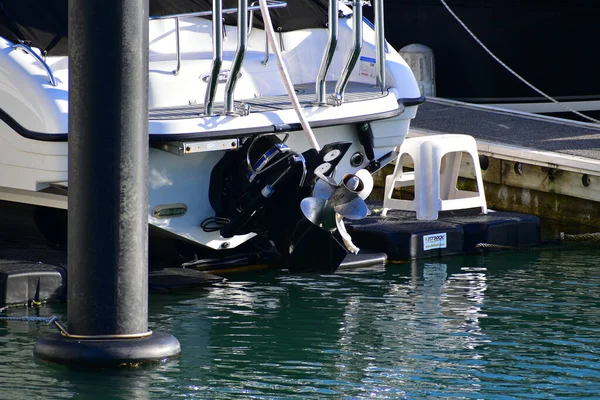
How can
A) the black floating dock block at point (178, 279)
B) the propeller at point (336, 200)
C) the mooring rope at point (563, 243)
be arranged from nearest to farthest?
1. the propeller at point (336, 200)
2. the black floating dock block at point (178, 279)
3. the mooring rope at point (563, 243)

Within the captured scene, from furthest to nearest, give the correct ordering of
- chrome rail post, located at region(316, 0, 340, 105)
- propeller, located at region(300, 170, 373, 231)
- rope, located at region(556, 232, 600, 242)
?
rope, located at region(556, 232, 600, 242) < chrome rail post, located at region(316, 0, 340, 105) < propeller, located at region(300, 170, 373, 231)

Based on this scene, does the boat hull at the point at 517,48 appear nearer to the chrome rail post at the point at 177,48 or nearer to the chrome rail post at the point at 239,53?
the chrome rail post at the point at 177,48

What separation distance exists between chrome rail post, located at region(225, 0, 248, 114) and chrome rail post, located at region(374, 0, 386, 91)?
101cm

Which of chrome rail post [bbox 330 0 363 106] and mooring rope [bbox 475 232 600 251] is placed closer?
chrome rail post [bbox 330 0 363 106]

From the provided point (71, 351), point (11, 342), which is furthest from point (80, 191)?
point (11, 342)

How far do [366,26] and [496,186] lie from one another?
6.11 feet

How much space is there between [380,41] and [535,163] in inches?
79.4

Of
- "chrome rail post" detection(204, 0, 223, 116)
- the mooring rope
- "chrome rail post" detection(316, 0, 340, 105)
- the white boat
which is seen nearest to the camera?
"chrome rail post" detection(204, 0, 223, 116)

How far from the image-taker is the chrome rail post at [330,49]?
20.4ft

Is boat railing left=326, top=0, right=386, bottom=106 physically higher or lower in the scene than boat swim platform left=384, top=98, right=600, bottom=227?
higher

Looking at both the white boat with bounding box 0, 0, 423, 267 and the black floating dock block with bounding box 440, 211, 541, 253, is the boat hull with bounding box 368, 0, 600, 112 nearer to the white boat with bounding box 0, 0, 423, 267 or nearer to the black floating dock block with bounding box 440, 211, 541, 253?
the black floating dock block with bounding box 440, 211, 541, 253

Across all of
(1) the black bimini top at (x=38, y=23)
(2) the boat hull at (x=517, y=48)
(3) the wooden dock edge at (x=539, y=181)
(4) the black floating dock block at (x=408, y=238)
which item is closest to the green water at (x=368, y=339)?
(4) the black floating dock block at (x=408, y=238)

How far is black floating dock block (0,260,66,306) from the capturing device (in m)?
5.64

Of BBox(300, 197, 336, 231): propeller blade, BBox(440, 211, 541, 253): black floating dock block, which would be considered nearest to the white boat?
BBox(300, 197, 336, 231): propeller blade
